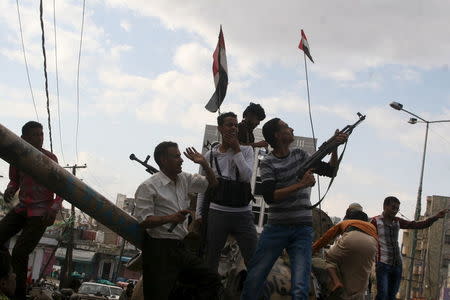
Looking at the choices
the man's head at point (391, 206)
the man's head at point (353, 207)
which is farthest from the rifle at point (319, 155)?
the man's head at point (391, 206)

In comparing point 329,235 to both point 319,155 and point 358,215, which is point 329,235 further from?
point 319,155

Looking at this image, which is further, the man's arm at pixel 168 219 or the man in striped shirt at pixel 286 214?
the man in striped shirt at pixel 286 214

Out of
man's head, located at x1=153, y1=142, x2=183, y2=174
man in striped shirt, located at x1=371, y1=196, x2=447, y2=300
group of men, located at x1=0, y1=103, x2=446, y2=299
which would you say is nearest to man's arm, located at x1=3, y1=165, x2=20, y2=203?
group of men, located at x1=0, y1=103, x2=446, y2=299

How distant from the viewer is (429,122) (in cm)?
2850

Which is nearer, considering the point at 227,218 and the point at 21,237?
the point at 21,237

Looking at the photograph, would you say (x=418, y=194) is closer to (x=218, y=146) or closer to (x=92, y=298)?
(x=92, y=298)

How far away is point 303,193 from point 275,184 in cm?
24

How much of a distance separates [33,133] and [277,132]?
2.02 metres

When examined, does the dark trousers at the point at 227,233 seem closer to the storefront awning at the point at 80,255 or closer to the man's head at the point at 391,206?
the man's head at the point at 391,206

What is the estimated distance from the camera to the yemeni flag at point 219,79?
8188 millimetres

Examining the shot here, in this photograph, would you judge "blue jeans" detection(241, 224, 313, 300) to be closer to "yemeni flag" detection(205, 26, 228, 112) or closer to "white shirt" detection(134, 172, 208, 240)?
"white shirt" detection(134, 172, 208, 240)

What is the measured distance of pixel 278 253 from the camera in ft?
19.2

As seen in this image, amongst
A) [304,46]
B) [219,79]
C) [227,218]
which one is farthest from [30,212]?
[304,46]

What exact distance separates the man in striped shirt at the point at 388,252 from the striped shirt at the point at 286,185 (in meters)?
2.79
